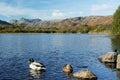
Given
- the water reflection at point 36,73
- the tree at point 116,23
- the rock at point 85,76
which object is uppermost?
the tree at point 116,23

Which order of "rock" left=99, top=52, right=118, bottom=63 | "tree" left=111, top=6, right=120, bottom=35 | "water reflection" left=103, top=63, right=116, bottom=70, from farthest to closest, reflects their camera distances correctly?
"tree" left=111, top=6, right=120, bottom=35 < "rock" left=99, top=52, right=118, bottom=63 < "water reflection" left=103, top=63, right=116, bottom=70

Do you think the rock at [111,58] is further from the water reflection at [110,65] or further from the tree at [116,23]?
the tree at [116,23]

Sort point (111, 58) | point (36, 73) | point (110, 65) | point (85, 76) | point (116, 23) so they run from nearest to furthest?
point (85, 76) < point (36, 73) < point (110, 65) < point (111, 58) < point (116, 23)

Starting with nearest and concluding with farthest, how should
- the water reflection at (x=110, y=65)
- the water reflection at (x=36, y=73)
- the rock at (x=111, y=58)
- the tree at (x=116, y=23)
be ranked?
the water reflection at (x=36, y=73) < the water reflection at (x=110, y=65) < the rock at (x=111, y=58) < the tree at (x=116, y=23)

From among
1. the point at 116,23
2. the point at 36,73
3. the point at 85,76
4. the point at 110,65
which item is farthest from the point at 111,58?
the point at 116,23

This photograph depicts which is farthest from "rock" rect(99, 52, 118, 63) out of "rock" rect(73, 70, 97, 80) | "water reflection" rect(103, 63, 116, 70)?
"rock" rect(73, 70, 97, 80)

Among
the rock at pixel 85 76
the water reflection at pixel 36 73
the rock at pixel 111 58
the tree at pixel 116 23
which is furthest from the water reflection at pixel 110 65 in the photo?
the tree at pixel 116 23

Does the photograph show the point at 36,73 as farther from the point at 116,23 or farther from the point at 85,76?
the point at 116,23

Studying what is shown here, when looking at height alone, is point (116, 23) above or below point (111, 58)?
above

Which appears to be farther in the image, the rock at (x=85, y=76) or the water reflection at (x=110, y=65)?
the water reflection at (x=110, y=65)

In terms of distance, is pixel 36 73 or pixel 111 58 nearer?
pixel 36 73

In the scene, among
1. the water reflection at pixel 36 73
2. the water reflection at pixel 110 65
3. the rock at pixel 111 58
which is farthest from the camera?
the rock at pixel 111 58

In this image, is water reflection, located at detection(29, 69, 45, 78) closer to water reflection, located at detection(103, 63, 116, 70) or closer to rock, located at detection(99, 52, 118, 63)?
water reflection, located at detection(103, 63, 116, 70)

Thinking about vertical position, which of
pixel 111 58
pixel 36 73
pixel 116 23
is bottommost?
pixel 36 73
